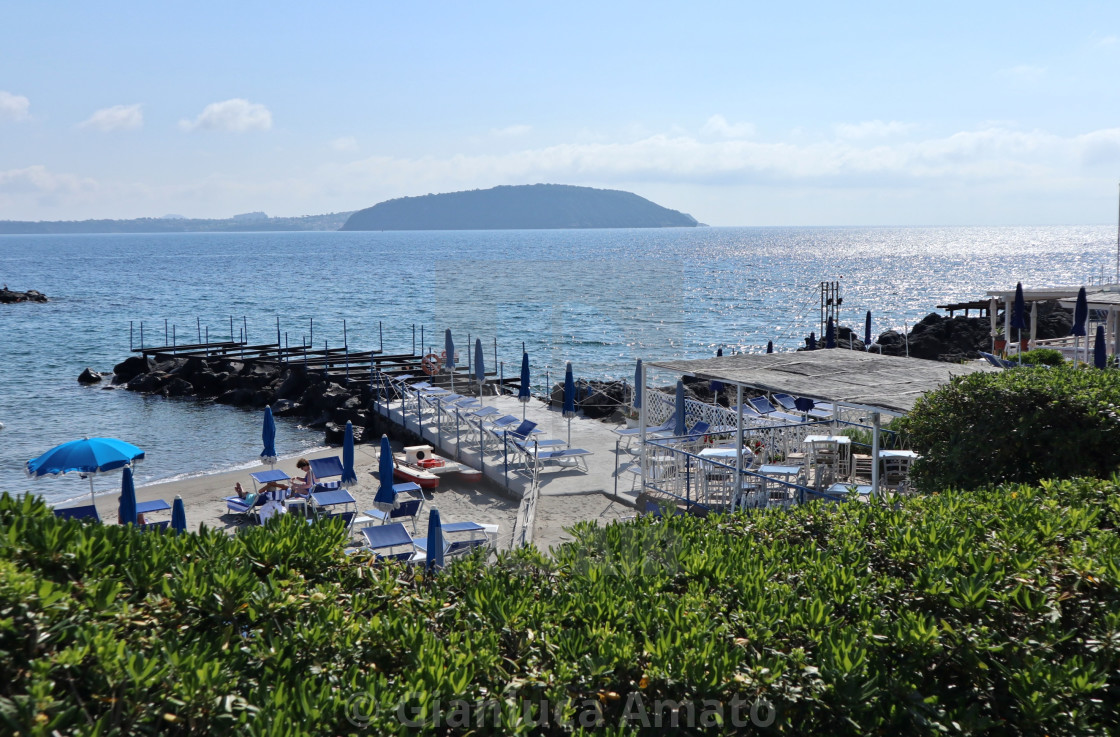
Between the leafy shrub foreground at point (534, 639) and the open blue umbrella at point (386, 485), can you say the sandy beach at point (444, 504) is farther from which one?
the leafy shrub foreground at point (534, 639)

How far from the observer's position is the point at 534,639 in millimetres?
3215

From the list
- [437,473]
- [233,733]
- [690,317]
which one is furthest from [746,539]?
[690,317]

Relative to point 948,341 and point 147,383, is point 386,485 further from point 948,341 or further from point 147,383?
point 948,341

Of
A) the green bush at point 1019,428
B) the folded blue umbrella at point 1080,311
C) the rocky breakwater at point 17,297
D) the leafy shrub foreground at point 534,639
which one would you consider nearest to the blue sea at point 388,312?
the rocky breakwater at point 17,297

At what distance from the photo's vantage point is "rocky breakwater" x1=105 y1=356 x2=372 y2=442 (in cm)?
2811

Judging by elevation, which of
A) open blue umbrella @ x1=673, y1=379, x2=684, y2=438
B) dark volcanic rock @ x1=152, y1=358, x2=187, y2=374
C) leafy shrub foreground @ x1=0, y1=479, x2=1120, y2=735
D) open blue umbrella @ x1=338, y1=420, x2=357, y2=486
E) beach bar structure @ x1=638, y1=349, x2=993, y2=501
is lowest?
dark volcanic rock @ x1=152, y1=358, x2=187, y2=374

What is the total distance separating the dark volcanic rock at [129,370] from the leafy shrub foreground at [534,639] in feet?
124

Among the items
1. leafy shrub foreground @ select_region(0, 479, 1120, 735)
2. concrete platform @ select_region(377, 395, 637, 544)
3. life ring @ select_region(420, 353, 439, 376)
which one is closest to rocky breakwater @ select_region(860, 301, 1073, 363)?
Result: life ring @ select_region(420, 353, 439, 376)

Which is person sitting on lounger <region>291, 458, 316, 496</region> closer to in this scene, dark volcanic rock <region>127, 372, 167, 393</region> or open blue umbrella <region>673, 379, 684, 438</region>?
open blue umbrella <region>673, 379, 684, 438</region>

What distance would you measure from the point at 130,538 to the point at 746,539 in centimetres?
287

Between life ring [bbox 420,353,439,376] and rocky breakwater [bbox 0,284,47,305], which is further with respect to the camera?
rocky breakwater [bbox 0,284,47,305]

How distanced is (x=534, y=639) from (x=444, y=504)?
1278cm

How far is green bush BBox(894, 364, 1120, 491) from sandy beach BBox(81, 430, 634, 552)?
178 inches

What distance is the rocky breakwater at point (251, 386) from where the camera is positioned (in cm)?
2811
